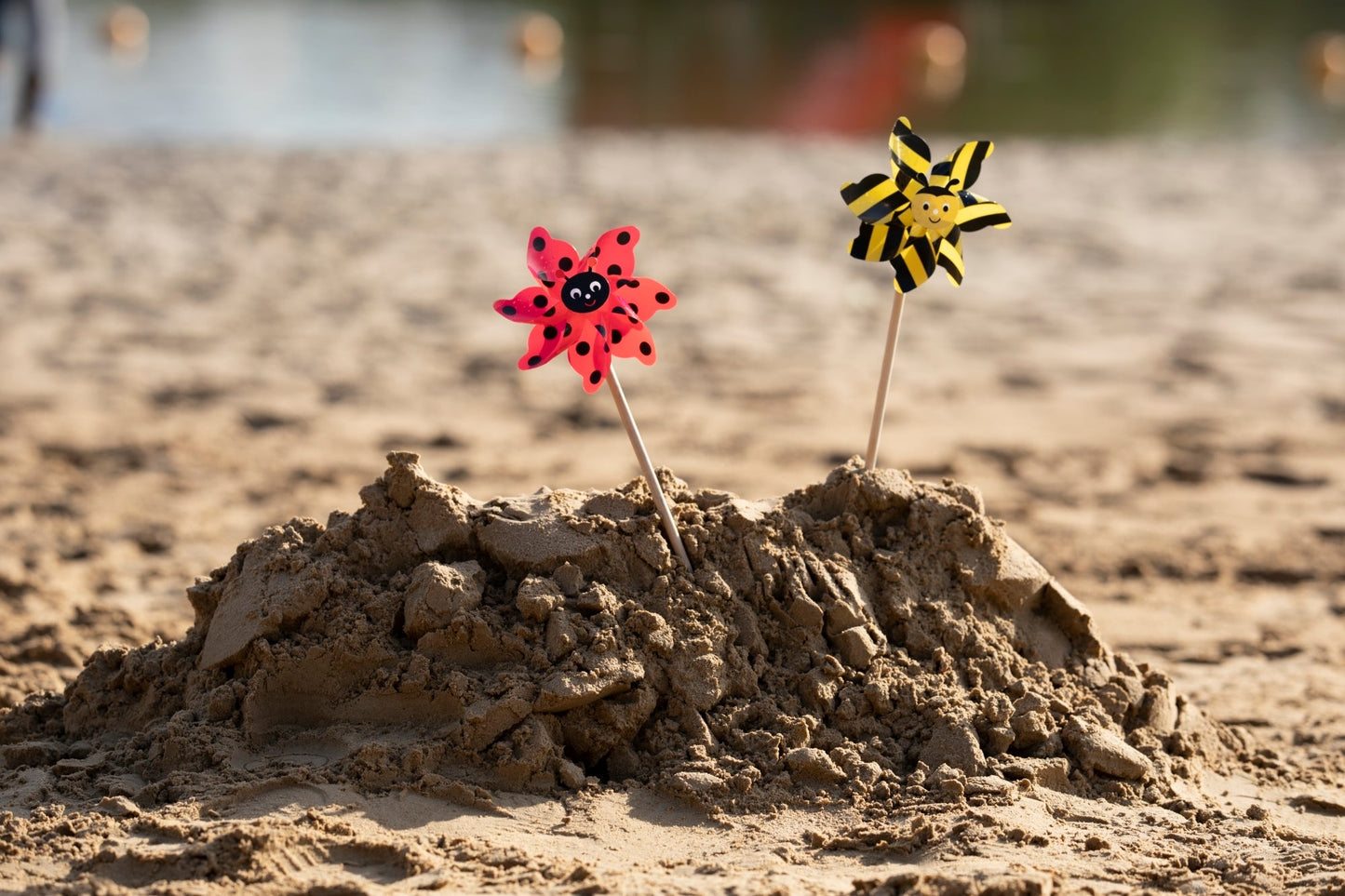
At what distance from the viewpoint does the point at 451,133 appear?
518 inches

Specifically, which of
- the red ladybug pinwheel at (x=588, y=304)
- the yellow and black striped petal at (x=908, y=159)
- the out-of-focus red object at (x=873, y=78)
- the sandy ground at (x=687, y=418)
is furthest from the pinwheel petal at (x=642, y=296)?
the out-of-focus red object at (x=873, y=78)

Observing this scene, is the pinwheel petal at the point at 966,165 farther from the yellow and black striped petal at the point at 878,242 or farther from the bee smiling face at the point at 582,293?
the bee smiling face at the point at 582,293

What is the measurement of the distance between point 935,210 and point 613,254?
683 millimetres

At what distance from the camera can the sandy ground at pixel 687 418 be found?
2391mm

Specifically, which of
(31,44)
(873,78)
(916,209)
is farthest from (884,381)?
(873,78)

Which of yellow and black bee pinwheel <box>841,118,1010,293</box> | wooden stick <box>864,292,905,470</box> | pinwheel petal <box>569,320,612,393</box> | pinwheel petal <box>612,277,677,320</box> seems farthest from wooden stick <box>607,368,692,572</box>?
yellow and black bee pinwheel <box>841,118,1010,293</box>

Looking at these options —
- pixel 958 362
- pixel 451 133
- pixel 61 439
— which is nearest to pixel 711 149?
pixel 451 133

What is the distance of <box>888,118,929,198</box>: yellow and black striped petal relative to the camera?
9.10 ft

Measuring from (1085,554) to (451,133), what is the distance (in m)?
9.95

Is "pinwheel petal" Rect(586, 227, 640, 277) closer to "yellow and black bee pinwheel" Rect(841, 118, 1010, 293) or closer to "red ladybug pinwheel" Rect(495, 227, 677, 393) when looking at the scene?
"red ladybug pinwheel" Rect(495, 227, 677, 393)

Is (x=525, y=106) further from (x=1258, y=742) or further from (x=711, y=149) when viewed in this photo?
(x=1258, y=742)

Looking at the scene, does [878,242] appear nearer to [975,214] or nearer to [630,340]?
[975,214]

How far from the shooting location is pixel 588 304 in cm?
260

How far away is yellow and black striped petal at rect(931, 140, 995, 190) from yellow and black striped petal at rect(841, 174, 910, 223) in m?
0.10
